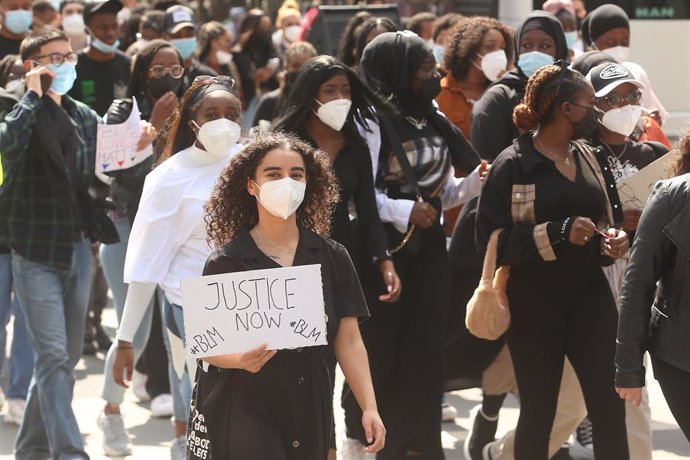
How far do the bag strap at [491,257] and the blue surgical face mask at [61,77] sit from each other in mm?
2234

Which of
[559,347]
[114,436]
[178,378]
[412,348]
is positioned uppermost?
[559,347]

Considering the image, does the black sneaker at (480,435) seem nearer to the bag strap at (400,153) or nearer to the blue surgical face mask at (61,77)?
the bag strap at (400,153)

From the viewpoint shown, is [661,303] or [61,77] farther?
[61,77]

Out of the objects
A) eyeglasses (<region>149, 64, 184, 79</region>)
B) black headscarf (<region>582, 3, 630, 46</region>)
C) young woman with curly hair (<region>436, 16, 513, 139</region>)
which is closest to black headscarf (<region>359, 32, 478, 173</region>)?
young woman with curly hair (<region>436, 16, 513, 139</region>)

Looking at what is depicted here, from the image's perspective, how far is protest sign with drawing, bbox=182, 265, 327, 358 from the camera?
186 inches

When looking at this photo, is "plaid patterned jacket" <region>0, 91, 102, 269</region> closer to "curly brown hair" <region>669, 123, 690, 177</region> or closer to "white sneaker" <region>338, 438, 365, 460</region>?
"white sneaker" <region>338, 438, 365, 460</region>

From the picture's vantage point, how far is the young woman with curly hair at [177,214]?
6.25 metres

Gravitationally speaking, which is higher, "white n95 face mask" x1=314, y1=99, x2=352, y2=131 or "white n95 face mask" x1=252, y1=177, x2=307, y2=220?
"white n95 face mask" x1=252, y1=177, x2=307, y2=220

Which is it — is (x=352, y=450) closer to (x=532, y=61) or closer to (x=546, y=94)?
(x=546, y=94)

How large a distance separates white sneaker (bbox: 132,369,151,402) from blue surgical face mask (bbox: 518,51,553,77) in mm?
3115

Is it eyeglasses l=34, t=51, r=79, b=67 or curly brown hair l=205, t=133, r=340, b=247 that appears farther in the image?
eyeglasses l=34, t=51, r=79, b=67

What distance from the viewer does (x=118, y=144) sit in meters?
7.39

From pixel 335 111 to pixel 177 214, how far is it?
921 millimetres

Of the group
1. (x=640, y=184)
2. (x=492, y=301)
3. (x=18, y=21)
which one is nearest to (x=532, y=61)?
(x=640, y=184)
